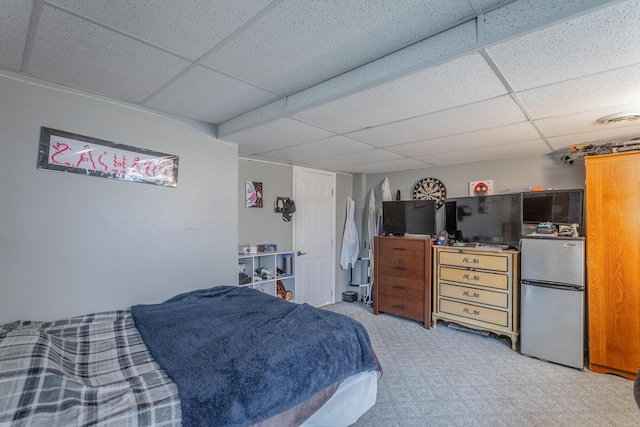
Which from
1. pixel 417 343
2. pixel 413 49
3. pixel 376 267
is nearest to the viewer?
pixel 413 49

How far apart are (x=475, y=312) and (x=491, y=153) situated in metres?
1.83

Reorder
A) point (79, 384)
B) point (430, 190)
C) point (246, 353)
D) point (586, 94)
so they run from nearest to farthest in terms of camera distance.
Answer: point (79, 384) → point (246, 353) → point (586, 94) → point (430, 190)

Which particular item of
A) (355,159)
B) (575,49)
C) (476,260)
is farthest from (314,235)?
(575,49)

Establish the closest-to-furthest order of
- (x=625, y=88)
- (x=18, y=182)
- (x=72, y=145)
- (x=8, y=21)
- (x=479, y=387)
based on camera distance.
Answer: (x=8, y=21) < (x=625, y=88) < (x=18, y=182) < (x=72, y=145) < (x=479, y=387)

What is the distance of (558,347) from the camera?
2688 millimetres

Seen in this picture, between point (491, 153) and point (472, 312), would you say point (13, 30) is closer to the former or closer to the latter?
point (491, 153)

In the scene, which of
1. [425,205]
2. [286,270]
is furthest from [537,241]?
[286,270]

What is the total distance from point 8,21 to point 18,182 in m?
0.94

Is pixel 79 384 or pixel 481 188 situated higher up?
pixel 481 188

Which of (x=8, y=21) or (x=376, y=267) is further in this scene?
(x=376, y=267)

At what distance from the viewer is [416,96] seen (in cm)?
178

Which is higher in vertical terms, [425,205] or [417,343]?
[425,205]

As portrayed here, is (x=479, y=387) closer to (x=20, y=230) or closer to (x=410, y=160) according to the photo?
(x=410, y=160)

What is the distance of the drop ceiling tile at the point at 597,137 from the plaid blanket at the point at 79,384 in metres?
3.50
